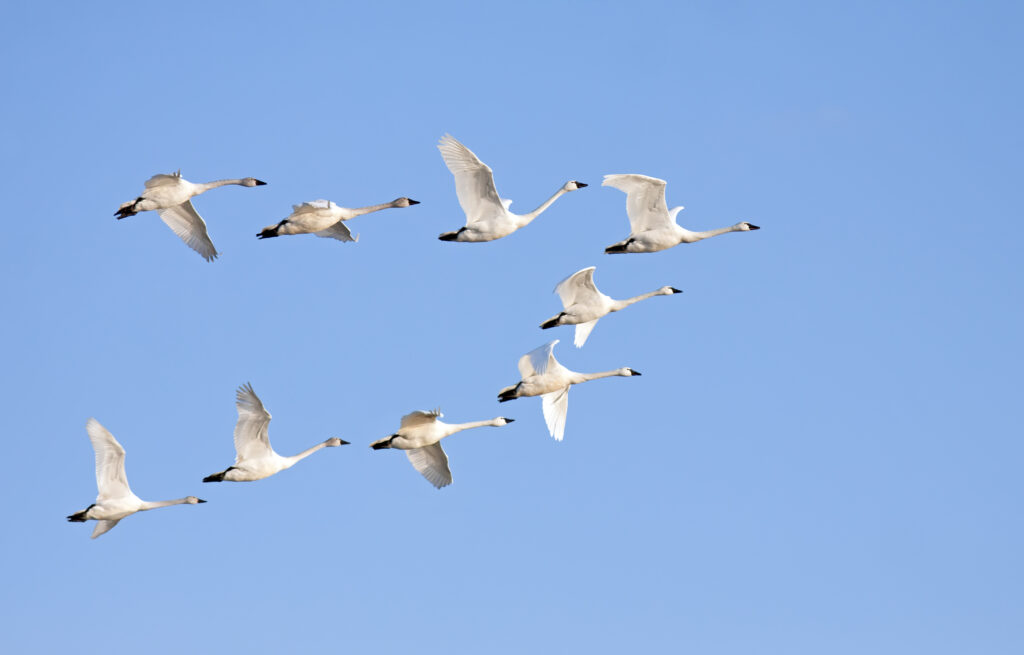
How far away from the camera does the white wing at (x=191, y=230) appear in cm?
4791

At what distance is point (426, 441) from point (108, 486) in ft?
28.0

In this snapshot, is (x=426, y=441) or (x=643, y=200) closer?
(x=426, y=441)

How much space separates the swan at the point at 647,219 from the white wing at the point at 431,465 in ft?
23.7

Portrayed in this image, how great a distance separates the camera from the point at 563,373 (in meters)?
46.9

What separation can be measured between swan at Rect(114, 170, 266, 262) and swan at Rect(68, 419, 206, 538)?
5858mm

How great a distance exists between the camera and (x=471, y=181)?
4459 cm

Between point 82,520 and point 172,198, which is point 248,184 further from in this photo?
point 82,520

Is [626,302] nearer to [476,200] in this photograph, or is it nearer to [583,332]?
[583,332]

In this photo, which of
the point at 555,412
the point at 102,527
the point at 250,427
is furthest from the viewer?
the point at 555,412

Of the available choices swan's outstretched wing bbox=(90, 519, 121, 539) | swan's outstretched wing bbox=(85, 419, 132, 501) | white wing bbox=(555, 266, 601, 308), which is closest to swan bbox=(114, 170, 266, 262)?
swan's outstretched wing bbox=(85, 419, 132, 501)

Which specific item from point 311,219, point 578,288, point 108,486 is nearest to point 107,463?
point 108,486

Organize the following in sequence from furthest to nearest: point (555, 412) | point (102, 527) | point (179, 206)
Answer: point (555, 412), point (179, 206), point (102, 527)

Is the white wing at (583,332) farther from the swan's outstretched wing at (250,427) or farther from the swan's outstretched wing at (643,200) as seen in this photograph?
the swan's outstretched wing at (250,427)

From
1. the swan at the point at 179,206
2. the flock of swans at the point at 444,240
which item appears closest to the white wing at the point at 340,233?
the flock of swans at the point at 444,240
